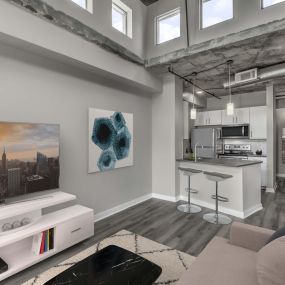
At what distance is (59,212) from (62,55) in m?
2.17

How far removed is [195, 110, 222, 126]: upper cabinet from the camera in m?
6.45

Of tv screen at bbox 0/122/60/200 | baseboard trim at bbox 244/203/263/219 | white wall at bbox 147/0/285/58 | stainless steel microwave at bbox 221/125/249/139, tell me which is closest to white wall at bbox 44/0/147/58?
white wall at bbox 147/0/285/58

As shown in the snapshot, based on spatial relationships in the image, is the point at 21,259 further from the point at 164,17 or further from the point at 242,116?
the point at 242,116

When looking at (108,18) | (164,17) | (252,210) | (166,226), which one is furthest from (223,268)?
Result: (164,17)

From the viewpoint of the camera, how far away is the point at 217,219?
346 centimetres

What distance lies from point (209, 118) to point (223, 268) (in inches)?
224

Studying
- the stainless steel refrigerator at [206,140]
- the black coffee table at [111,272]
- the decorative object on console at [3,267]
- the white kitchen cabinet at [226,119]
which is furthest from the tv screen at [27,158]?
the white kitchen cabinet at [226,119]

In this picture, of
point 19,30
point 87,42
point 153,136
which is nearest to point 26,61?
point 19,30

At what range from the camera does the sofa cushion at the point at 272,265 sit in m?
1.11

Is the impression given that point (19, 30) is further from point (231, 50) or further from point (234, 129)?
point (234, 129)

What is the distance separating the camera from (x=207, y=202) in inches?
163

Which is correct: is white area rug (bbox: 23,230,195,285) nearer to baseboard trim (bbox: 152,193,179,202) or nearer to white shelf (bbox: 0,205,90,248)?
white shelf (bbox: 0,205,90,248)

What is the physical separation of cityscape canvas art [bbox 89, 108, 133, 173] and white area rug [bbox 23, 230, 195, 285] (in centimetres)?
124

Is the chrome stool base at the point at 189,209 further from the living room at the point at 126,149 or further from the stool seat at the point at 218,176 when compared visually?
the stool seat at the point at 218,176
